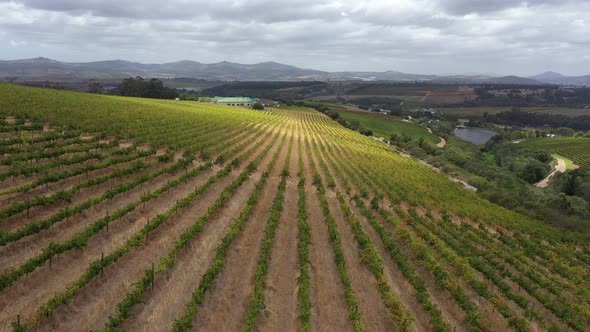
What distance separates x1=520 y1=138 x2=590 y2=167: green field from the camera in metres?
98.5

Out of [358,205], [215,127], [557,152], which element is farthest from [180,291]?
[557,152]

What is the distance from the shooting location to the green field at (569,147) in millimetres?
98500

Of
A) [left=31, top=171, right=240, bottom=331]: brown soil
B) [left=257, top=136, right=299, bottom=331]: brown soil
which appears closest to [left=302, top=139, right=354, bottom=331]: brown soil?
[left=257, top=136, right=299, bottom=331]: brown soil

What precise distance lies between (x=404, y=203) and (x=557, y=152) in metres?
102

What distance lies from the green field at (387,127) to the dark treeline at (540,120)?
91.5 m

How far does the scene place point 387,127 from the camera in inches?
4983

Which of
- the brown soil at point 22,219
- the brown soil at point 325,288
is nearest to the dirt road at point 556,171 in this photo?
the brown soil at point 325,288

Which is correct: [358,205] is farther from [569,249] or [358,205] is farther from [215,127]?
[215,127]

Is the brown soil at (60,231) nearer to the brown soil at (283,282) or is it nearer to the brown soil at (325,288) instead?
the brown soil at (283,282)

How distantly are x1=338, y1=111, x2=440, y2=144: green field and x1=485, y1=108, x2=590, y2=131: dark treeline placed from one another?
9148cm

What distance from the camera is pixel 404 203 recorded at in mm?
33312

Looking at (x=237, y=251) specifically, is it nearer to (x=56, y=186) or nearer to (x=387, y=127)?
(x=56, y=186)

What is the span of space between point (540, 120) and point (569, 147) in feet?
323

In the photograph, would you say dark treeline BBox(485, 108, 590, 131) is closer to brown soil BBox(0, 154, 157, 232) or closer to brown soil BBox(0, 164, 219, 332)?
brown soil BBox(0, 164, 219, 332)
